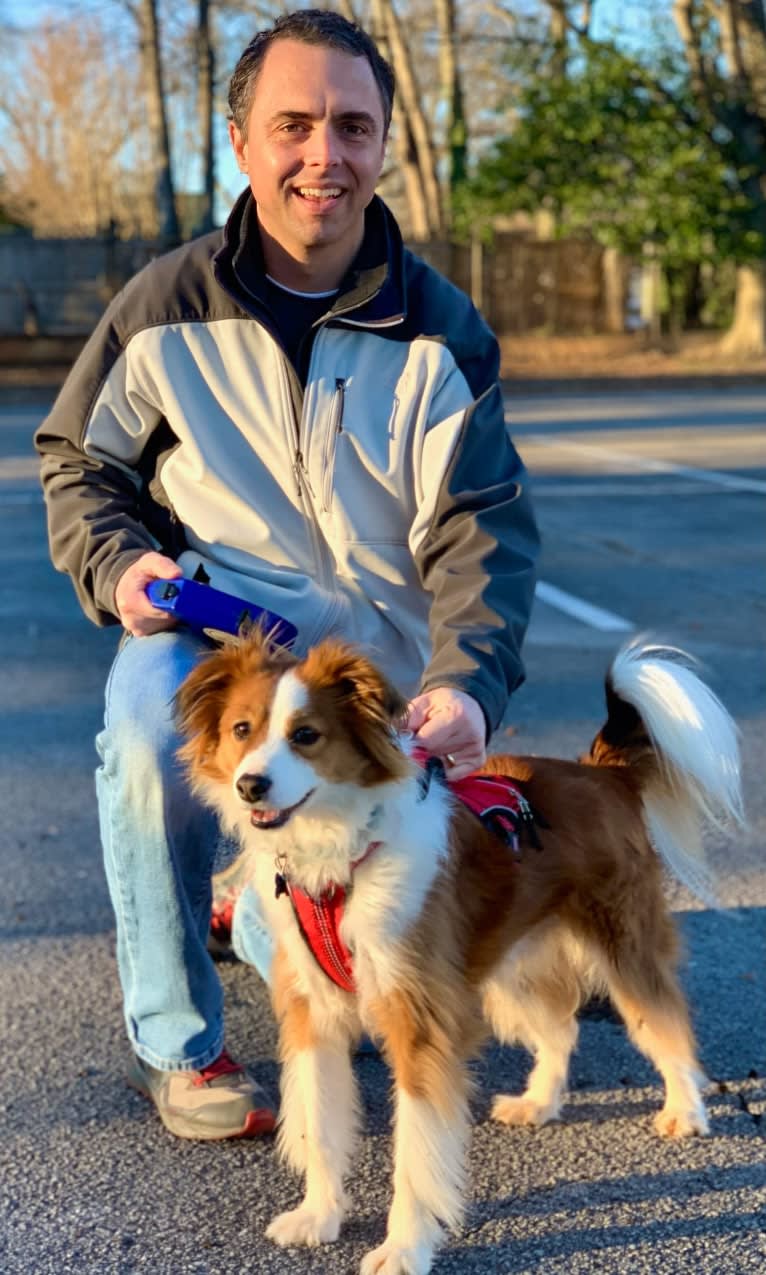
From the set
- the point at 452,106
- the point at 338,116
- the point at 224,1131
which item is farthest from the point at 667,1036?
the point at 452,106

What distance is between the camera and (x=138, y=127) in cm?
5141

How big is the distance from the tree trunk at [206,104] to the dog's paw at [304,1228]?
27.2 metres

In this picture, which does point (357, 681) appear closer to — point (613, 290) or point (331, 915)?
point (331, 915)

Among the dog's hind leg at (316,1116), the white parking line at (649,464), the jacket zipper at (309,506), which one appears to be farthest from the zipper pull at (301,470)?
the white parking line at (649,464)

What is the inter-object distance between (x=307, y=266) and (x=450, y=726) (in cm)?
119

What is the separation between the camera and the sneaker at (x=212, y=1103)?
322 cm

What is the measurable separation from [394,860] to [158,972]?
73 centimetres

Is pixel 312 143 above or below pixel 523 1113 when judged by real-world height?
above

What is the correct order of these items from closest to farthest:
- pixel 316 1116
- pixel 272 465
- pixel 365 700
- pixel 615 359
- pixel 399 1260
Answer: pixel 365 700, pixel 399 1260, pixel 316 1116, pixel 272 465, pixel 615 359

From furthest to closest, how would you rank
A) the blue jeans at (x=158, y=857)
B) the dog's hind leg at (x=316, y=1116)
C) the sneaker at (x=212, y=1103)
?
the sneaker at (x=212, y=1103), the blue jeans at (x=158, y=857), the dog's hind leg at (x=316, y=1116)

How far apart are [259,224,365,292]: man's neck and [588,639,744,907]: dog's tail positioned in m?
1.11

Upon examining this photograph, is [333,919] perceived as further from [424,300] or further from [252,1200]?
[424,300]

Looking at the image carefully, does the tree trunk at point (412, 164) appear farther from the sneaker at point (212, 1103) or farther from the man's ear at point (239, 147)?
the sneaker at point (212, 1103)

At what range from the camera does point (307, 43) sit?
3113mm
